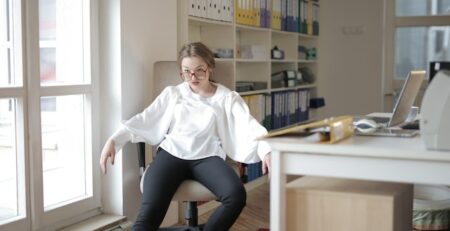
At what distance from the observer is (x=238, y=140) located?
2887 millimetres

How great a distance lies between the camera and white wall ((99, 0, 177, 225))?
3111mm

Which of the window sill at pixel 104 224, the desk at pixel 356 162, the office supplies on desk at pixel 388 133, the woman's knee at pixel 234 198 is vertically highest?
the office supplies on desk at pixel 388 133

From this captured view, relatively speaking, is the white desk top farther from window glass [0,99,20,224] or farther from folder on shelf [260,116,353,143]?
window glass [0,99,20,224]

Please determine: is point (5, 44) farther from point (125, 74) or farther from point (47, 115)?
point (125, 74)

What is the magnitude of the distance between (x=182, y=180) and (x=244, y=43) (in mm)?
2383

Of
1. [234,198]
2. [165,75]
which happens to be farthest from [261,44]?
[234,198]

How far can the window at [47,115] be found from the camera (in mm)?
2672

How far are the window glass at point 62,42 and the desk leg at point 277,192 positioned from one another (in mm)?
1469

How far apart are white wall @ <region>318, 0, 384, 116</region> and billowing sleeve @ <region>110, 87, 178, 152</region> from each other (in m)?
3.27

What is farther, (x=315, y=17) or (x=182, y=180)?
(x=315, y=17)

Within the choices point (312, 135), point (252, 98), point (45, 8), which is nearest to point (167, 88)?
Answer: point (45, 8)

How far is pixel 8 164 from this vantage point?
272 cm

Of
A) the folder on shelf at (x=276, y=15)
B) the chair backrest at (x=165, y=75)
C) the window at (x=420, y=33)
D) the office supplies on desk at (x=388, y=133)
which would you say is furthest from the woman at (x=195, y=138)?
the window at (x=420, y=33)

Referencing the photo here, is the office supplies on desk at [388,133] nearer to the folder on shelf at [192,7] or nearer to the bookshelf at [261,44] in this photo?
the bookshelf at [261,44]
